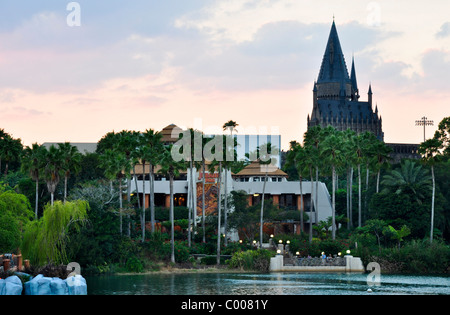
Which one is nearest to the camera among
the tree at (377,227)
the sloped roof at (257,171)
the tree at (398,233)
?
the tree at (398,233)

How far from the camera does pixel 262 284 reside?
55.0 meters

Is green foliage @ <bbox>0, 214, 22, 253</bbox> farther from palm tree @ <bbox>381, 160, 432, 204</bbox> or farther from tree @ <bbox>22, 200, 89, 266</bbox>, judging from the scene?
palm tree @ <bbox>381, 160, 432, 204</bbox>

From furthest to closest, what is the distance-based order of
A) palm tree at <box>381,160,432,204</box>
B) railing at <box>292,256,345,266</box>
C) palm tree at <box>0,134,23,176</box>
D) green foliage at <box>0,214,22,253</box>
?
palm tree at <box>0,134,23,176</box>, palm tree at <box>381,160,432,204</box>, railing at <box>292,256,345,266</box>, green foliage at <box>0,214,22,253</box>

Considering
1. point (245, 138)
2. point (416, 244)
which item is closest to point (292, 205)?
point (416, 244)

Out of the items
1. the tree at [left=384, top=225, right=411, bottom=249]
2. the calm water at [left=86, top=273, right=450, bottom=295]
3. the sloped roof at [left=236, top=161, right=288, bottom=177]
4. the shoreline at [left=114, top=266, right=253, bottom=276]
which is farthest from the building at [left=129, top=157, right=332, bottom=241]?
the calm water at [left=86, top=273, right=450, bottom=295]

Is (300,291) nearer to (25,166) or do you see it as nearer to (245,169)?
(25,166)

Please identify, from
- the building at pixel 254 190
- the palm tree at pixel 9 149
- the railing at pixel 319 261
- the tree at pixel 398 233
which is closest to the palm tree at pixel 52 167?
the building at pixel 254 190

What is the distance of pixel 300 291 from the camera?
5022 cm

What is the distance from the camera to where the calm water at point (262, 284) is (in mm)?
49969

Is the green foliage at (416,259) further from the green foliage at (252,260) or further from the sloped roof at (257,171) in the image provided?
the sloped roof at (257,171)

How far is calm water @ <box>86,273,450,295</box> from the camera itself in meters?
50.0
